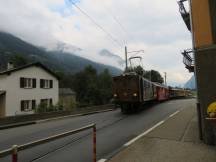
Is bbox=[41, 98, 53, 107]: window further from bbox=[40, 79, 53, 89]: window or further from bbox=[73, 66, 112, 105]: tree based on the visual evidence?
bbox=[73, 66, 112, 105]: tree

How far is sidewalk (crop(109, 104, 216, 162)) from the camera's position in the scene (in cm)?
788

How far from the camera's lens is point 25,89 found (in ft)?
138

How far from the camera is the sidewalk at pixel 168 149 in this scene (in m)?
7.88

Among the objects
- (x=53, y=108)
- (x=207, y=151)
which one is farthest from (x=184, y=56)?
(x=207, y=151)

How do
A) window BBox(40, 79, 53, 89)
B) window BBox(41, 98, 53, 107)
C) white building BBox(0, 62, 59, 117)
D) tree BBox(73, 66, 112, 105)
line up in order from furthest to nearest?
tree BBox(73, 66, 112, 105)
window BBox(40, 79, 53, 89)
white building BBox(0, 62, 59, 117)
window BBox(41, 98, 53, 107)

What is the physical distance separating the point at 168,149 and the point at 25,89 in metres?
35.7

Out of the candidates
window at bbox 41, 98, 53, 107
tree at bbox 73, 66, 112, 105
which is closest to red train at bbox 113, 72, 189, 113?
window at bbox 41, 98, 53, 107

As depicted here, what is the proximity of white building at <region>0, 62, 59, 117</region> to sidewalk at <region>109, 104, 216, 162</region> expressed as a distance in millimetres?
30313

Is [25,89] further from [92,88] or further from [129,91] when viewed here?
[92,88]

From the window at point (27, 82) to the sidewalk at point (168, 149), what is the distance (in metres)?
32.4

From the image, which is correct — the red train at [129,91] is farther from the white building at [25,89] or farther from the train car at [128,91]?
the white building at [25,89]

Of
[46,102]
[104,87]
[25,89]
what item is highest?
[104,87]

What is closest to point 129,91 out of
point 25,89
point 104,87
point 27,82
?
point 25,89

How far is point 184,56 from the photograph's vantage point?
27.8m
